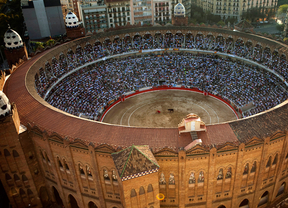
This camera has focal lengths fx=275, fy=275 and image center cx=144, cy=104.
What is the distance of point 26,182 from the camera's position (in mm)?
47844

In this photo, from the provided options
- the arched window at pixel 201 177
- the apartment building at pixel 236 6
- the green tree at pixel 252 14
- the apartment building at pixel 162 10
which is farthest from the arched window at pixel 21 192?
the green tree at pixel 252 14

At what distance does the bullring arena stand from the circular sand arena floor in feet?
0.93

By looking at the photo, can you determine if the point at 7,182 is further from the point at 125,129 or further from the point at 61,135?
the point at 125,129

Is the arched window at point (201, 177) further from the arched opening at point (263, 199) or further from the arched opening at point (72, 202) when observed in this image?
the arched opening at point (72, 202)

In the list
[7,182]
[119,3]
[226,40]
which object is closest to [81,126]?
[7,182]

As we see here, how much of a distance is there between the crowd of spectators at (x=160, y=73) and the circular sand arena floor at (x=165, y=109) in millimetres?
3593

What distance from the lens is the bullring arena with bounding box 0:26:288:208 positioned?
3894cm

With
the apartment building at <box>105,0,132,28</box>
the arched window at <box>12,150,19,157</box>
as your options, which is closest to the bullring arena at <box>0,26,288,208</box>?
the arched window at <box>12,150,19,157</box>

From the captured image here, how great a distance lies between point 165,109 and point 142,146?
1534 inches

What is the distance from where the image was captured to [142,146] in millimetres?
38469

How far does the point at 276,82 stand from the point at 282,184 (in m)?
31.6

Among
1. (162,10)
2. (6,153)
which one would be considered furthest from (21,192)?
(162,10)

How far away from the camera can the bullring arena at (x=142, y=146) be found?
38938 mm

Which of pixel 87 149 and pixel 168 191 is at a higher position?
pixel 87 149
